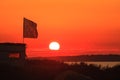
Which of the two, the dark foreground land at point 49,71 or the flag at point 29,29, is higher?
the flag at point 29,29

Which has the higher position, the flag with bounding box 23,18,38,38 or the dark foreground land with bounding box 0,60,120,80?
the flag with bounding box 23,18,38,38

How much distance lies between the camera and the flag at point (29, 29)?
6538 cm

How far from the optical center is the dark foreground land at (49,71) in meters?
57.1

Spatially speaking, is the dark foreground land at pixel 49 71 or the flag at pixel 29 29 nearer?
the dark foreground land at pixel 49 71

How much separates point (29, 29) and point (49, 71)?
28.6 feet

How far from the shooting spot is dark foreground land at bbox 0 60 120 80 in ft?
187

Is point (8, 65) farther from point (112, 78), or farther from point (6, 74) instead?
point (112, 78)

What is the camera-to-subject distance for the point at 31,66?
6272 cm

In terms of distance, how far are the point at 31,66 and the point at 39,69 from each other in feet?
9.37

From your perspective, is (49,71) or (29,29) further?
(29,29)

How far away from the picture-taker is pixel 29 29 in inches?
2586

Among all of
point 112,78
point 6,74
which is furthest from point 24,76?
point 112,78

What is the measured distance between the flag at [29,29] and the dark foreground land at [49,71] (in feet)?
10.7

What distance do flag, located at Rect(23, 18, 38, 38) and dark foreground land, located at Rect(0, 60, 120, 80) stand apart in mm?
3275
